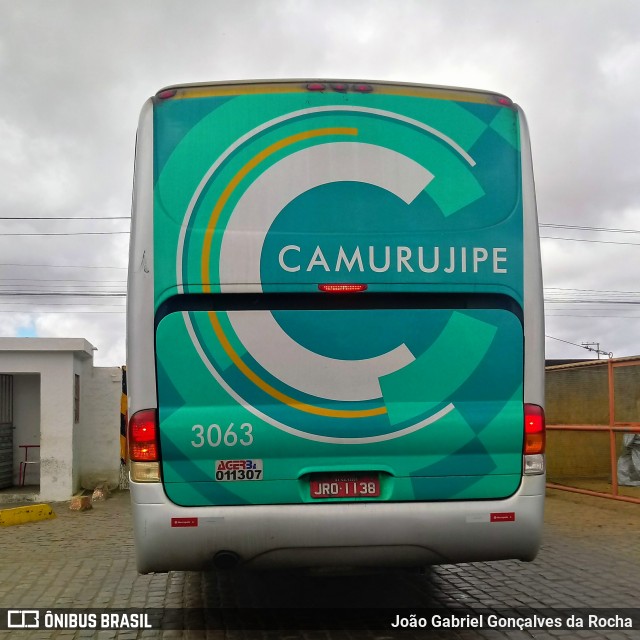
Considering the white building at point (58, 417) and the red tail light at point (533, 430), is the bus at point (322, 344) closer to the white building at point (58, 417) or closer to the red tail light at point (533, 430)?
the red tail light at point (533, 430)

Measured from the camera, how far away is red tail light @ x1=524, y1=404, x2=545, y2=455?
503 cm

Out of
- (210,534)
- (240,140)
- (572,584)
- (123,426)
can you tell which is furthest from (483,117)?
(123,426)

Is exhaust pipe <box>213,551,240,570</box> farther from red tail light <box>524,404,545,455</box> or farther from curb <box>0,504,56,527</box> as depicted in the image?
curb <box>0,504,56,527</box>

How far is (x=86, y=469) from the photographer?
612 inches

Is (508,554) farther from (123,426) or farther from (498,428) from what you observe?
(123,426)

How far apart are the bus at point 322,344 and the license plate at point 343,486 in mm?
14

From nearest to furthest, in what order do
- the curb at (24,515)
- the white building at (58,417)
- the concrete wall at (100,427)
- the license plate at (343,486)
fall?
the license plate at (343,486), the curb at (24,515), the white building at (58,417), the concrete wall at (100,427)

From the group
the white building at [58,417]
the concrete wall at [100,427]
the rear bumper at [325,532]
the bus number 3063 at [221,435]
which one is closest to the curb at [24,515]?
the white building at [58,417]

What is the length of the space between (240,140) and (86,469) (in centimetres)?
1191

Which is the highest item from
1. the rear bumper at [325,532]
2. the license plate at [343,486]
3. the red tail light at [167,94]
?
the red tail light at [167,94]

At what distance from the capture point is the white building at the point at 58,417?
1412cm

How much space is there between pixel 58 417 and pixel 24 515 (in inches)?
113

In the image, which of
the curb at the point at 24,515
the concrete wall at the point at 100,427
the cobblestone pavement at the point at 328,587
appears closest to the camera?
the cobblestone pavement at the point at 328,587

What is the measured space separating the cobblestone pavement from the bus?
1.12 metres
